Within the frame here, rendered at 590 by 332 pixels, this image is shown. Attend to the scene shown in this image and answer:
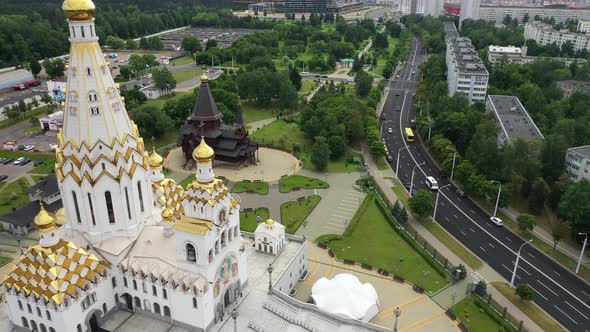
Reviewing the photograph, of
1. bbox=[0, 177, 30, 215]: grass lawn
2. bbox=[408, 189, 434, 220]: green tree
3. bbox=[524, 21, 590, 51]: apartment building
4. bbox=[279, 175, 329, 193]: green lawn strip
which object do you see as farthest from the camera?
bbox=[524, 21, 590, 51]: apartment building

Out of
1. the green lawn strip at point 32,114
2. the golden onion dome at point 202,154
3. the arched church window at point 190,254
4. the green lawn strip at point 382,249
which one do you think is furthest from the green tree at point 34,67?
the arched church window at point 190,254

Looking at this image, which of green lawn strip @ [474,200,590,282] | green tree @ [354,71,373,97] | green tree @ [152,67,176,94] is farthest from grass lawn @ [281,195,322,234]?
green tree @ [152,67,176,94]

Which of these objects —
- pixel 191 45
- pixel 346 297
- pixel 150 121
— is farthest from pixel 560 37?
pixel 346 297

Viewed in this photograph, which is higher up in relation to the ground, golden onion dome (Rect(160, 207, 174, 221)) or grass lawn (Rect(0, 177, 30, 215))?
golden onion dome (Rect(160, 207, 174, 221))

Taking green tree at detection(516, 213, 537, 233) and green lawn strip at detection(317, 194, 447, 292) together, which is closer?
green lawn strip at detection(317, 194, 447, 292)

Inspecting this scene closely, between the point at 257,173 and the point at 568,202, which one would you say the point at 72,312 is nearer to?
the point at 257,173

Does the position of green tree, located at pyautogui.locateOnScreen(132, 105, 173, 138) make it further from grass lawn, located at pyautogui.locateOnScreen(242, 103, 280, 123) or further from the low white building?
the low white building

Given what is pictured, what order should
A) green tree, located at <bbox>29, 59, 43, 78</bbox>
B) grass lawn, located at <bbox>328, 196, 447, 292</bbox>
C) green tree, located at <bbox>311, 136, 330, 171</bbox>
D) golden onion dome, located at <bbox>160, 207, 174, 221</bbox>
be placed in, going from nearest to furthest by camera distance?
golden onion dome, located at <bbox>160, 207, 174, 221</bbox> < grass lawn, located at <bbox>328, 196, 447, 292</bbox> < green tree, located at <bbox>311, 136, 330, 171</bbox> < green tree, located at <bbox>29, 59, 43, 78</bbox>
